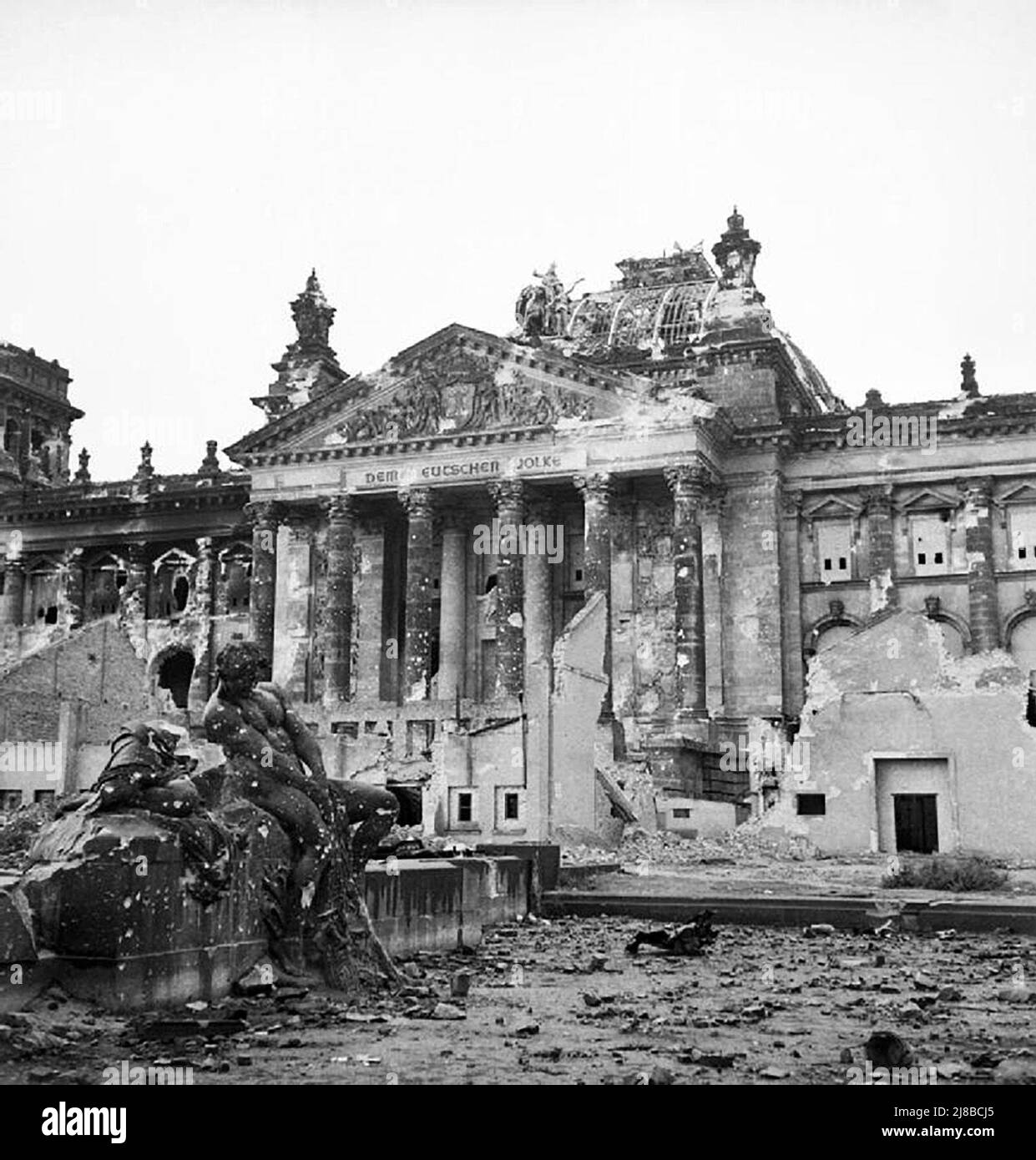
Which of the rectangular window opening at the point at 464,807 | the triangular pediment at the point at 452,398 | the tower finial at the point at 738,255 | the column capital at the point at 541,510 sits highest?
the tower finial at the point at 738,255

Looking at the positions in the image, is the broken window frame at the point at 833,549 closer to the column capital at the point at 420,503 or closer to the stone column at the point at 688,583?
the stone column at the point at 688,583

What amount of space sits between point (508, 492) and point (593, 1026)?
111 ft

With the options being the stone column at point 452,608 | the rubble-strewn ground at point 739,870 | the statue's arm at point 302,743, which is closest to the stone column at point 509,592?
the stone column at point 452,608

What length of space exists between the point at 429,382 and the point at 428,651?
856cm

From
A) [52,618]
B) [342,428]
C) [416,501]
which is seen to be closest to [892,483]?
[416,501]

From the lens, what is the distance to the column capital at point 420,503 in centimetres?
4297

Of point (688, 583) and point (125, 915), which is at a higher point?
point (688, 583)

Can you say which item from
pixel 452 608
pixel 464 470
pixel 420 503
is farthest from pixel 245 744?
pixel 452 608

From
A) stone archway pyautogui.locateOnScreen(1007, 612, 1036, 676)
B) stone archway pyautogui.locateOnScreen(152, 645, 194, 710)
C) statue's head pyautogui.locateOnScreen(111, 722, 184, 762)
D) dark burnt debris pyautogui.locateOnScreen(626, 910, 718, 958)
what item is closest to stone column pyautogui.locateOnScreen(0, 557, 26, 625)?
stone archway pyautogui.locateOnScreen(152, 645, 194, 710)

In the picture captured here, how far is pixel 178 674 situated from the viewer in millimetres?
53312

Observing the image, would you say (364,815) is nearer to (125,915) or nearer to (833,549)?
(125,915)

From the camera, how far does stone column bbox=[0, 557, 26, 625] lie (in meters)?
54.0

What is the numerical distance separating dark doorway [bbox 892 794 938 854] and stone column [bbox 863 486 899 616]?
15327mm
